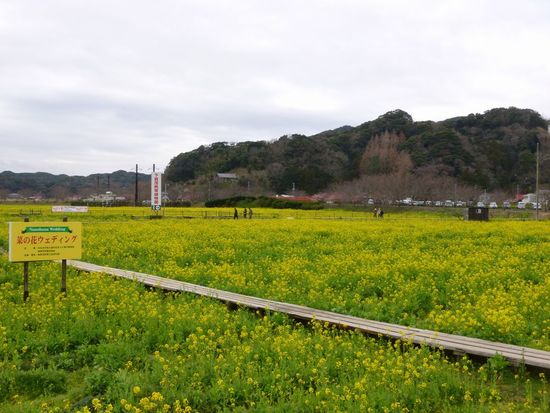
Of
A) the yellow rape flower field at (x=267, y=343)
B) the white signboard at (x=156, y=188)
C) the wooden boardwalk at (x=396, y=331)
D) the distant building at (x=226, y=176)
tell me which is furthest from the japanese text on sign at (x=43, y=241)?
the distant building at (x=226, y=176)

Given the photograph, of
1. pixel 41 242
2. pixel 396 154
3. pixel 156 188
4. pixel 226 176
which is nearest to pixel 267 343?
pixel 41 242

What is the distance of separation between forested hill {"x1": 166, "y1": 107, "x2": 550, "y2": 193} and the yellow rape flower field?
84738mm

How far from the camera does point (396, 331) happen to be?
21.5 ft

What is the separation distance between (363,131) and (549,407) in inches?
4665

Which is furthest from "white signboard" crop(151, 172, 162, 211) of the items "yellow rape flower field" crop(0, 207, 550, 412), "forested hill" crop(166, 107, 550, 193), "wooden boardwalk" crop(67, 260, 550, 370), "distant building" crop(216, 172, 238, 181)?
"distant building" crop(216, 172, 238, 181)

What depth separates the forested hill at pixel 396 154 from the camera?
9719 centimetres

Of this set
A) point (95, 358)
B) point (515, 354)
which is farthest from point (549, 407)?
point (95, 358)

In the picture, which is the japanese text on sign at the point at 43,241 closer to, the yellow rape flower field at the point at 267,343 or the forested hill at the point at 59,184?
the yellow rape flower field at the point at 267,343

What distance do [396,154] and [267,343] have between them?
9906cm

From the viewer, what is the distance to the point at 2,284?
1023 cm

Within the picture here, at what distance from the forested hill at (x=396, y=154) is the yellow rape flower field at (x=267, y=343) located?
84.7 meters

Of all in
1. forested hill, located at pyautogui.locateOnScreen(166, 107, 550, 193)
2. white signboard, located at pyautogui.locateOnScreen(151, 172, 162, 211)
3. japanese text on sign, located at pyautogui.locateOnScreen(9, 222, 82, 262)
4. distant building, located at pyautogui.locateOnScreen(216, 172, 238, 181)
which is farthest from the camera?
distant building, located at pyautogui.locateOnScreen(216, 172, 238, 181)

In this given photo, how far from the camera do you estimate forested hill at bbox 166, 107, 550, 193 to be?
9719 centimetres

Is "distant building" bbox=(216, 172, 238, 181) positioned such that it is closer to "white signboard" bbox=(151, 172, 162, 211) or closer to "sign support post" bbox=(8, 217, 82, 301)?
"white signboard" bbox=(151, 172, 162, 211)
